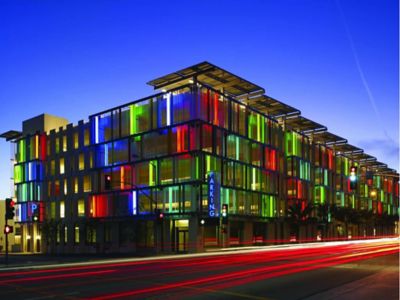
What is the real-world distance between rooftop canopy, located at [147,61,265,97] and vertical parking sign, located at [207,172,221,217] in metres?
11.5

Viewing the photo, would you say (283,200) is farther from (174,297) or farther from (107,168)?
(174,297)

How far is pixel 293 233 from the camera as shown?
76562 millimetres

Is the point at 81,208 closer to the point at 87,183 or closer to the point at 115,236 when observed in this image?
the point at 87,183

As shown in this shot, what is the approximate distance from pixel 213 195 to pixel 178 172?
5157 millimetres

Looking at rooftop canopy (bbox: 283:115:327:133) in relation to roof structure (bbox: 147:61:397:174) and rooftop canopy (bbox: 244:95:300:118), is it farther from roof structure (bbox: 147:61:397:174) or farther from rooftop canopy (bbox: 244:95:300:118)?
rooftop canopy (bbox: 244:95:300:118)

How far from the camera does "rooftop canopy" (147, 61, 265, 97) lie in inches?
2252

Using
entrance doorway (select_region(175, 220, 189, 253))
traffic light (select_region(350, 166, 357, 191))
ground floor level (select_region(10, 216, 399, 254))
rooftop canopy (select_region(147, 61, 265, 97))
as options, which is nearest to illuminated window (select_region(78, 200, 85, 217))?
ground floor level (select_region(10, 216, 399, 254))

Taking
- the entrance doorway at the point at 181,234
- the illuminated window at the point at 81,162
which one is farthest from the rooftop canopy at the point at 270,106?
the illuminated window at the point at 81,162

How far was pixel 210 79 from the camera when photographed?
60969 mm

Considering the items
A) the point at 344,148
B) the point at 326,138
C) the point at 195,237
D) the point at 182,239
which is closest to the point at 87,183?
the point at 182,239

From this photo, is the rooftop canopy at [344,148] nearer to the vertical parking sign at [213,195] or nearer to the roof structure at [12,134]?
the vertical parking sign at [213,195]

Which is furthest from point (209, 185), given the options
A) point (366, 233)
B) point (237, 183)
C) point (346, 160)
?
point (366, 233)

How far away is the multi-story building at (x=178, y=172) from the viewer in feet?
186

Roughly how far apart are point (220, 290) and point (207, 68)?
43.1 meters
